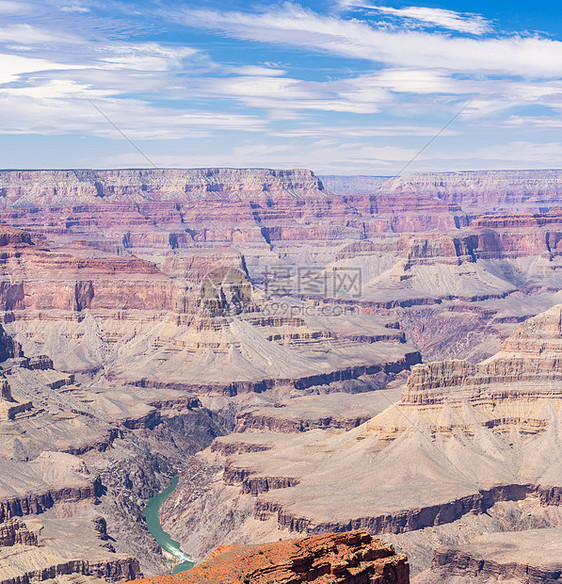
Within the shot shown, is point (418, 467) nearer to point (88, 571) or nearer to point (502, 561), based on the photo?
point (502, 561)

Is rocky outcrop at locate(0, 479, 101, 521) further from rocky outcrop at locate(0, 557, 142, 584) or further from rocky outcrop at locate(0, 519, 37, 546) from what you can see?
rocky outcrop at locate(0, 557, 142, 584)

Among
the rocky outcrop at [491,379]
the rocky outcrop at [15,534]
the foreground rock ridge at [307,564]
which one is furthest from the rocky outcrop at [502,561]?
the foreground rock ridge at [307,564]

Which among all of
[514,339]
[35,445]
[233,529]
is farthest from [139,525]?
[514,339]

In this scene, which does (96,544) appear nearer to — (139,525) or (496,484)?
(139,525)

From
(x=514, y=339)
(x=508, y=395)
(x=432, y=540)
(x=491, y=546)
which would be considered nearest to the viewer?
(x=491, y=546)

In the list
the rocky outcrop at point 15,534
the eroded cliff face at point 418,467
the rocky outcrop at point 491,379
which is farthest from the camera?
the rocky outcrop at point 491,379

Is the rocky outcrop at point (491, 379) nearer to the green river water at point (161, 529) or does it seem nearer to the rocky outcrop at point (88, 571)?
the green river water at point (161, 529)
